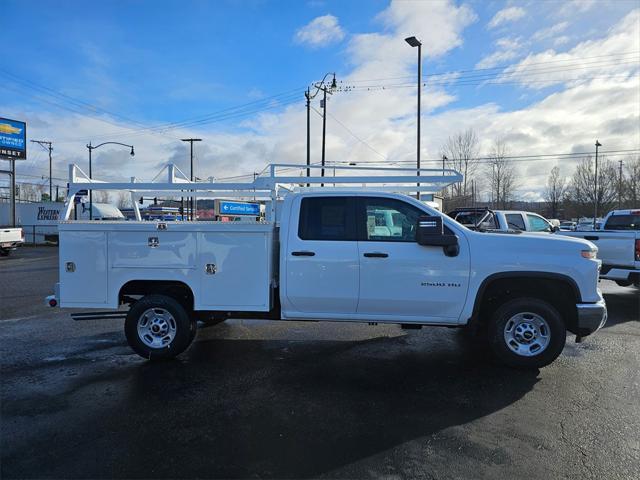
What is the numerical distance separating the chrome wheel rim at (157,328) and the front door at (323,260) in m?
1.49

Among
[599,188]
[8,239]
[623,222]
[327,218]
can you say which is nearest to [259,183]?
[327,218]

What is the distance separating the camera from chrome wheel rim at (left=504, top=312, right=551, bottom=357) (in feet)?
17.5

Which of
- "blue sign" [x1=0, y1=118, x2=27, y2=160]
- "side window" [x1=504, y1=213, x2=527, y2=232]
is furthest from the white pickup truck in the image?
"blue sign" [x1=0, y1=118, x2=27, y2=160]

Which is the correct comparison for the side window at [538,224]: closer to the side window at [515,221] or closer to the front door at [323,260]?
the side window at [515,221]

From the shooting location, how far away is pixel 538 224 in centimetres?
1240

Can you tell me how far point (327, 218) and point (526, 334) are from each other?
2.69 metres

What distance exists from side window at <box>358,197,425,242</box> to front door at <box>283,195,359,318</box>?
144mm

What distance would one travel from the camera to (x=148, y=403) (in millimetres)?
4438

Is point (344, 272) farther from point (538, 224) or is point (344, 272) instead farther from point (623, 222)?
point (623, 222)

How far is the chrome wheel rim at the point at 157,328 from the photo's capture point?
5707mm

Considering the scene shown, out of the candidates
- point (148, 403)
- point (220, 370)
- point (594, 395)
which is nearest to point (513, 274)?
point (594, 395)

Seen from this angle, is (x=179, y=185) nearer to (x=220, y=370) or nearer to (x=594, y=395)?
(x=220, y=370)

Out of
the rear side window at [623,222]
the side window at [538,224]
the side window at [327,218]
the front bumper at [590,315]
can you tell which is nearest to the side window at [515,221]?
the side window at [538,224]

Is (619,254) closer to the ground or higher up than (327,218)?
closer to the ground
